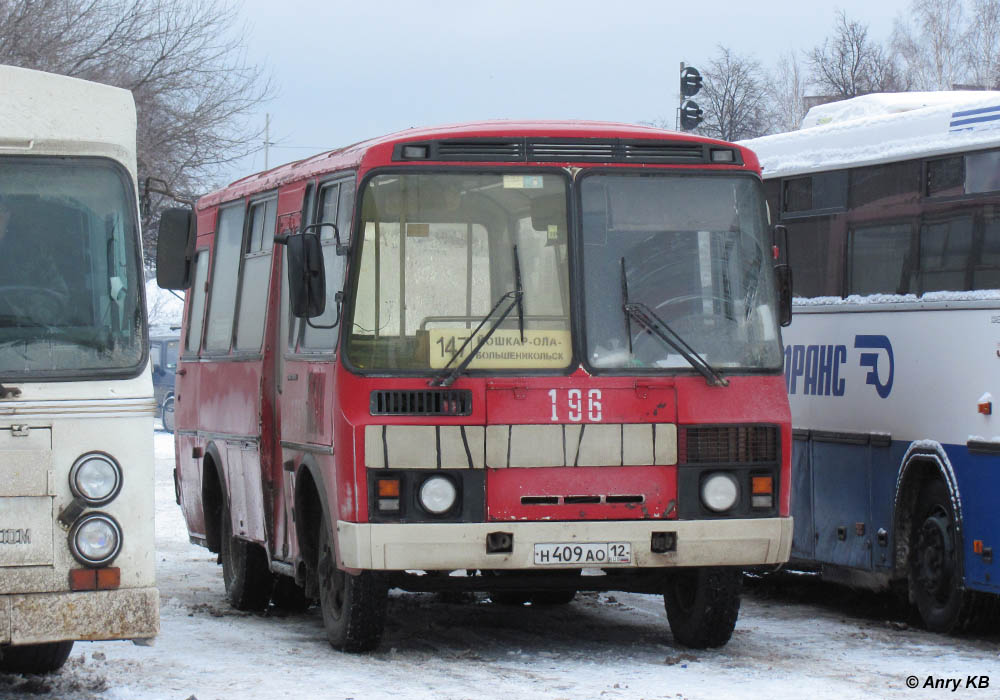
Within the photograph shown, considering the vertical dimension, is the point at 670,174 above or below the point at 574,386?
above

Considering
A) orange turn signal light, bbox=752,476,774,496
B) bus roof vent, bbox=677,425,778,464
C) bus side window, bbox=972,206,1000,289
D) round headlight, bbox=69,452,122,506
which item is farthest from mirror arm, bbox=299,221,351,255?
bus side window, bbox=972,206,1000,289

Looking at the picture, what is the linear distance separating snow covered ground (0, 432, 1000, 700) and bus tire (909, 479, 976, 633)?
18 cm

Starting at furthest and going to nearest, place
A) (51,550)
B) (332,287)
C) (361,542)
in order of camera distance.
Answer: (332,287) < (361,542) < (51,550)

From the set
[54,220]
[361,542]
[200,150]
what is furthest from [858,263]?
[200,150]

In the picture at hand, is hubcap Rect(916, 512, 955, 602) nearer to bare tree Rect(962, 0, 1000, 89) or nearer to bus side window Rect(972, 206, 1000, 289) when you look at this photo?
bus side window Rect(972, 206, 1000, 289)

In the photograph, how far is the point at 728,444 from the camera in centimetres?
977

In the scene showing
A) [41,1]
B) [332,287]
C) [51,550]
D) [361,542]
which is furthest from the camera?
[41,1]

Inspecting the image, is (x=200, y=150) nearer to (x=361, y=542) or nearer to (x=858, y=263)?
(x=858, y=263)

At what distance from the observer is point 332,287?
10.1 metres

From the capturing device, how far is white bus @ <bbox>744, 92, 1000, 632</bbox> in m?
11.0

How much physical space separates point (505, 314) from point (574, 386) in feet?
1.74

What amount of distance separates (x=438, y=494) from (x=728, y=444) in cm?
158

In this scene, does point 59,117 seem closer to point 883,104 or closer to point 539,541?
point 539,541

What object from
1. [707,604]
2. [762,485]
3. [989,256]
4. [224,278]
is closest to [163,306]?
[224,278]
